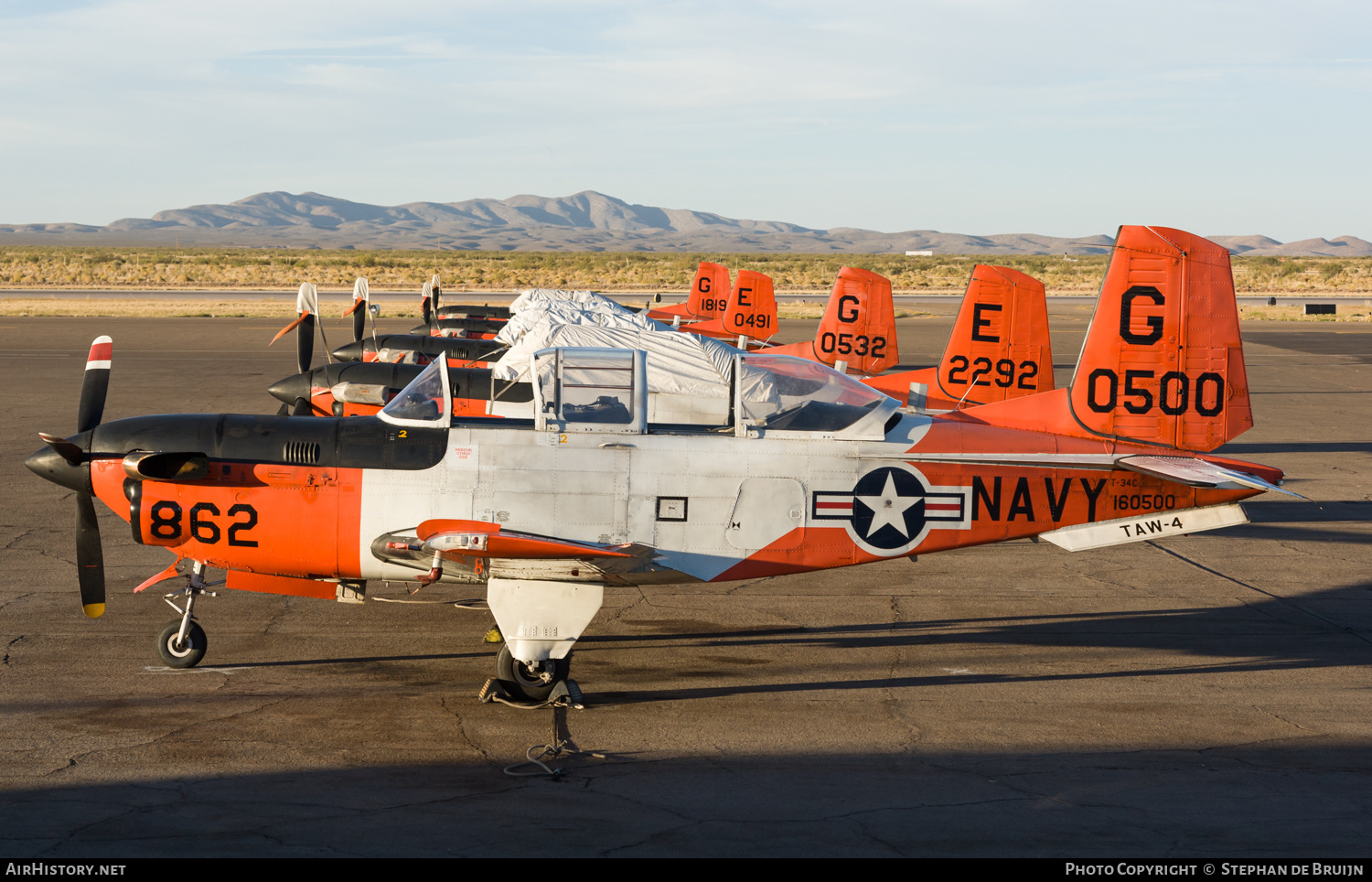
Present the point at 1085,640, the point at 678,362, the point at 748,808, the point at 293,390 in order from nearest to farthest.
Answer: the point at 748,808 → the point at 678,362 → the point at 1085,640 → the point at 293,390

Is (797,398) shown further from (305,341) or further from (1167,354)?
(305,341)

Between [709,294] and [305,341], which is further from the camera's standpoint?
[709,294]

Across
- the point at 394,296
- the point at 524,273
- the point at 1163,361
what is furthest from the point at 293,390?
the point at 524,273

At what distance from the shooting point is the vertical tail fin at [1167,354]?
28.1 feet

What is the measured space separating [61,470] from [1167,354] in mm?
8371

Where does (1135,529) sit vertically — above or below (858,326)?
below

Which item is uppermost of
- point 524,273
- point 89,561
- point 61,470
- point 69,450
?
point 524,273

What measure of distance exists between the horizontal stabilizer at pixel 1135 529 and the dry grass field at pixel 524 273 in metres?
68.0

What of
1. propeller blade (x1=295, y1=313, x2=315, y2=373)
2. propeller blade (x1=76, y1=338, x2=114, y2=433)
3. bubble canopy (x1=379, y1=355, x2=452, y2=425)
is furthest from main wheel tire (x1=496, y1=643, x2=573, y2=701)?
propeller blade (x1=295, y1=313, x2=315, y2=373)

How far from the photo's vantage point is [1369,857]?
203 inches

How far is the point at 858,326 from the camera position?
680 inches

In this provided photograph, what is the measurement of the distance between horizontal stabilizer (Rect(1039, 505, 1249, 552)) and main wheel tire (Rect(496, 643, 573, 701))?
3.72 m

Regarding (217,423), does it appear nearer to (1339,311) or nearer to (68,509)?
(68,509)

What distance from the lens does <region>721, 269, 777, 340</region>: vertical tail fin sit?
79.0 feet
